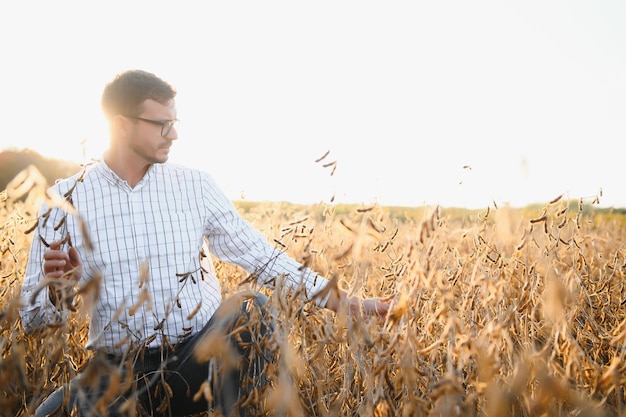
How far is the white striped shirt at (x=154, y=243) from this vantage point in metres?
1.94

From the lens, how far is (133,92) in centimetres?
220

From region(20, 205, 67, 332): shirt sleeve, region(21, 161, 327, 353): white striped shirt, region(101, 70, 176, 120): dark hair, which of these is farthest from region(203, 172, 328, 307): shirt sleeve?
region(20, 205, 67, 332): shirt sleeve

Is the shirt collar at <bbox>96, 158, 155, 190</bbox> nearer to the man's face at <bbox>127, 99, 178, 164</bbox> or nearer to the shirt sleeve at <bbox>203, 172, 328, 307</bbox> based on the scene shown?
the man's face at <bbox>127, 99, 178, 164</bbox>

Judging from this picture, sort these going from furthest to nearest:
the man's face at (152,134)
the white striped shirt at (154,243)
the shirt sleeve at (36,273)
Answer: the man's face at (152,134)
the white striped shirt at (154,243)
the shirt sleeve at (36,273)

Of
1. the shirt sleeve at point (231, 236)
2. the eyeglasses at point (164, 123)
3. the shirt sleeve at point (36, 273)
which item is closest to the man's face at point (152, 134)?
the eyeglasses at point (164, 123)

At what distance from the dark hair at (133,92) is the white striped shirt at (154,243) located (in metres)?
0.26

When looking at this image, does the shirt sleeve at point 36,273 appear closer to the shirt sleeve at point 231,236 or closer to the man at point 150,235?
the man at point 150,235

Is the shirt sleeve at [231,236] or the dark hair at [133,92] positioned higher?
the dark hair at [133,92]

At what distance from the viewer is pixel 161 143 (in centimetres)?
213

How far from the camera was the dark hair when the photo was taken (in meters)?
2.19

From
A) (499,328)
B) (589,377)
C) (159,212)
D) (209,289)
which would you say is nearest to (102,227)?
(159,212)

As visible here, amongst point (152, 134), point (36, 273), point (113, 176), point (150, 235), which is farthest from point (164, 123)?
point (36, 273)

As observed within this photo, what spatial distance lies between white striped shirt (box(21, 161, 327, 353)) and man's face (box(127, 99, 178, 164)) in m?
0.11

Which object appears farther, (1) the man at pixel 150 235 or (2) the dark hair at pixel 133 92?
(2) the dark hair at pixel 133 92
